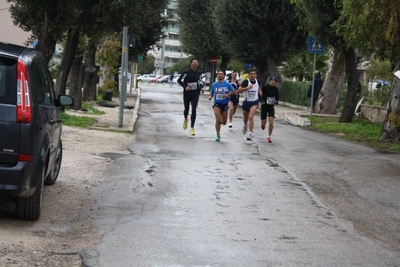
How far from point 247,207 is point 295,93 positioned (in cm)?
3012

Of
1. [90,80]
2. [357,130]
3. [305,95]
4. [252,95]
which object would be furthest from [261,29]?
[252,95]

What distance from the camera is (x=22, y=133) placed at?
6.90 m

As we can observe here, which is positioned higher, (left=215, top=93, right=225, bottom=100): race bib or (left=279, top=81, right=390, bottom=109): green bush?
(left=215, top=93, right=225, bottom=100): race bib

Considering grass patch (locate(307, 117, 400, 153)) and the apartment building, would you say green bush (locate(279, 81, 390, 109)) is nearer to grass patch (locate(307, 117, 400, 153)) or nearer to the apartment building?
grass patch (locate(307, 117, 400, 153))

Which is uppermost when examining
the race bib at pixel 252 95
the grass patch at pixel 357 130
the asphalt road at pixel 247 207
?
the race bib at pixel 252 95

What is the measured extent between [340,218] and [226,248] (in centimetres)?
220

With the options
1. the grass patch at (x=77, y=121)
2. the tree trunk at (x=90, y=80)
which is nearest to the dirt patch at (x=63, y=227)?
the grass patch at (x=77, y=121)

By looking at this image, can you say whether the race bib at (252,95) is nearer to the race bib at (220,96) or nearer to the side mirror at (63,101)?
the race bib at (220,96)

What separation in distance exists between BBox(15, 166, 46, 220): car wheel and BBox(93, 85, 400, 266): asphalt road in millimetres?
658

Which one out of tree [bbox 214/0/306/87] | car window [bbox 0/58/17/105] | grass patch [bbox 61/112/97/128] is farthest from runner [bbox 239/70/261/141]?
tree [bbox 214/0/306/87]

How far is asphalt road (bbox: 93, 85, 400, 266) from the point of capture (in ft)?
22.0

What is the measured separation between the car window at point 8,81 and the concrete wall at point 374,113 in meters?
19.0

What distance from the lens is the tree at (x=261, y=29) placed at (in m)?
37.2

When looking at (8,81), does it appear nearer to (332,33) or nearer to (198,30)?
(332,33)
